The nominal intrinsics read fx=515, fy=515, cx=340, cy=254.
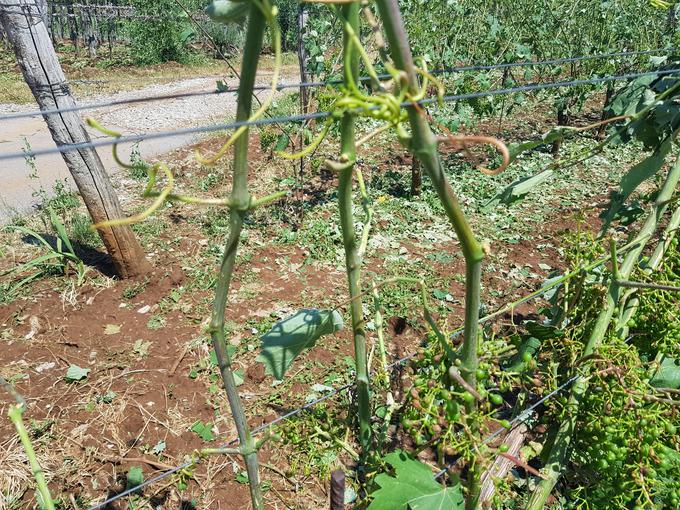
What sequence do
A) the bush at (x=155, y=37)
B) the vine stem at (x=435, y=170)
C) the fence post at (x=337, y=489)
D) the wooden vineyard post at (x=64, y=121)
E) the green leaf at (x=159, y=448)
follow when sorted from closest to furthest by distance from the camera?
the vine stem at (x=435, y=170), the fence post at (x=337, y=489), the green leaf at (x=159, y=448), the wooden vineyard post at (x=64, y=121), the bush at (x=155, y=37)

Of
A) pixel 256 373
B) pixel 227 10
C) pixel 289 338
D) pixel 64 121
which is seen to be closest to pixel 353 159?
pixel 227 10

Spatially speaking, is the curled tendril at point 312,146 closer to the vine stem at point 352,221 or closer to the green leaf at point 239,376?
the vine stem at point 352,221

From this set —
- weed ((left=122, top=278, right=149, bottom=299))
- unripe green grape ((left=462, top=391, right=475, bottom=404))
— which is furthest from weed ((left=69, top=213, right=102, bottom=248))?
unripe green grape ((left=462, top=391, right=475, bottom=404))

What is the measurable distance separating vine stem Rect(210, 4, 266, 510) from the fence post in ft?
0.52

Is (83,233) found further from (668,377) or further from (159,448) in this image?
(668,377)

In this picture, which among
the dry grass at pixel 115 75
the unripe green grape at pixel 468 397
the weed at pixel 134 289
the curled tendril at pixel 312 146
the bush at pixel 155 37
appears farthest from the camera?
the bush at pixel 155 37

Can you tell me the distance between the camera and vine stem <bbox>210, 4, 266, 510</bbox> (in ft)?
2.28

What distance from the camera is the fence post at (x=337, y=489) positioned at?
3.54 ft

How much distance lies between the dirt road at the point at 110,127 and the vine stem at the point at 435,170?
3.74 meters

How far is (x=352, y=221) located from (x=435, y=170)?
1.04 ft

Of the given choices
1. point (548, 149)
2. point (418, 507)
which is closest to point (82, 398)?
point (418, 507)

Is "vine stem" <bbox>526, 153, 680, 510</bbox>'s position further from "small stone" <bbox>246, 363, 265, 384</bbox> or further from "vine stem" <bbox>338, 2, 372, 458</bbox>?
"small stone" <bbox>246, 363, 265, 384</bbox>

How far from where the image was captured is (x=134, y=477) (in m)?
2.19

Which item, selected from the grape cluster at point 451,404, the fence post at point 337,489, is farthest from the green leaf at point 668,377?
the fence post at point 337,489
